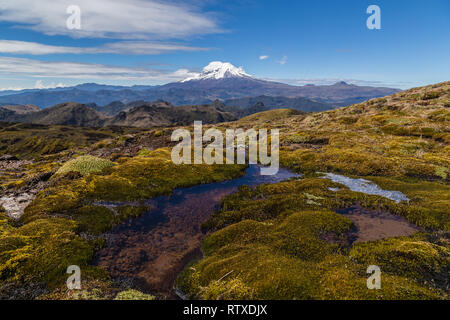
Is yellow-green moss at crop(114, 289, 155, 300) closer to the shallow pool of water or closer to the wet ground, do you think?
the wet ground

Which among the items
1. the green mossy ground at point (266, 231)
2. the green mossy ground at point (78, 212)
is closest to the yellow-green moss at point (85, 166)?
the green mossy ground at point (78, 212)

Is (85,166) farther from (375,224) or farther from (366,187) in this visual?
(366,187)

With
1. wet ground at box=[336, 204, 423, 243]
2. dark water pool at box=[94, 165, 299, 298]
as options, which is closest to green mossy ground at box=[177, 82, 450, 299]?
wet ground at box=[336, 204, 423, 243]

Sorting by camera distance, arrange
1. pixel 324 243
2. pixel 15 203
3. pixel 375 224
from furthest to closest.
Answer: pixel 15 203 → pixel 375 224 → pixel 324 243

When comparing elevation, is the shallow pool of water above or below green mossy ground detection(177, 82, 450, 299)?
above

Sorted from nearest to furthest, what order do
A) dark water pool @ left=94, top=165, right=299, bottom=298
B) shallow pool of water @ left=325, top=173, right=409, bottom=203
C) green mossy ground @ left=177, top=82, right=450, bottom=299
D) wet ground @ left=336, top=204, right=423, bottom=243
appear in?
1. green mossy ground @ left=177, top=82, right=450, bottom=299
2. dark water pool @ left=94, top=165, right=299, bottom=298
3. wet ground @ left=336, top=204, right=423, bottom=243
4. shallow pool of water @ left=325, top=173, right=409, bottom=203

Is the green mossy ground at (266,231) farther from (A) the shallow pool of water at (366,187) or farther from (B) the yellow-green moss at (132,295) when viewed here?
(A) the shallow pool of water at (366,187)

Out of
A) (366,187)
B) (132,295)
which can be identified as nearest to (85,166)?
(132,295)

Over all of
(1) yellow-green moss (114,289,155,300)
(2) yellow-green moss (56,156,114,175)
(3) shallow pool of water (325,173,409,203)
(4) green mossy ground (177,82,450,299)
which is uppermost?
(2) yellow-green moss (56,156,114,175)
